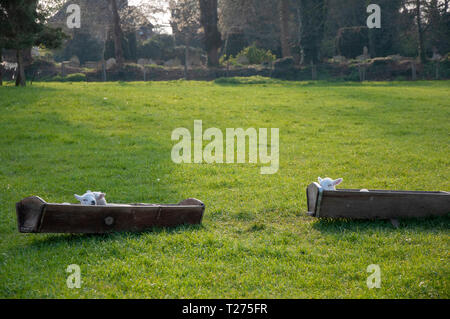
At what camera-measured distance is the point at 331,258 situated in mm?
5082

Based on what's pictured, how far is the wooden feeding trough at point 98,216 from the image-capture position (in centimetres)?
500

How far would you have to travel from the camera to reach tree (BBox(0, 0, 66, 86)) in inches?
842

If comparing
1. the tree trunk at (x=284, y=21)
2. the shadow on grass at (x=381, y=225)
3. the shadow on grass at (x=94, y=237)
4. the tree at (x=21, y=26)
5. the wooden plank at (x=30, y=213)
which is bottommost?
the shadow on grass at (x=381, y=225)

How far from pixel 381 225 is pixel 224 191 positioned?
319cm

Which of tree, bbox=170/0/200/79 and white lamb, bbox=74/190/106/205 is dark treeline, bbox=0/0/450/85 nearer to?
tree, bbox=170/0/200/79

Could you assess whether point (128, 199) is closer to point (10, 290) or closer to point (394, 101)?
point (10, 290)

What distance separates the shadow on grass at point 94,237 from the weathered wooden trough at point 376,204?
6.17ft

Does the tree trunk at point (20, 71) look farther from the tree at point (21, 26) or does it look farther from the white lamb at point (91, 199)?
the white lamb at point (91, 199)

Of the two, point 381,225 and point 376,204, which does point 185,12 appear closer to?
point 376,204

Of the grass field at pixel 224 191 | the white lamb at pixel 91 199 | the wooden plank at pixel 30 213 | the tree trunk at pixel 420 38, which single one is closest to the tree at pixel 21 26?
the grass field at pixel 224 191

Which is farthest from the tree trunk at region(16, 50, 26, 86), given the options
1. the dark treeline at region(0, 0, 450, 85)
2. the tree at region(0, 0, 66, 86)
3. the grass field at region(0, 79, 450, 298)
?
the dark treeline at region(0, 0, 450, 85)

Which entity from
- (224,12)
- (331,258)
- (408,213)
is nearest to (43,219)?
(331,258)

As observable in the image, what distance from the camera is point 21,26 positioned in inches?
880

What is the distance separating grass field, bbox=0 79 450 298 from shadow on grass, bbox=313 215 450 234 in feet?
0.09
